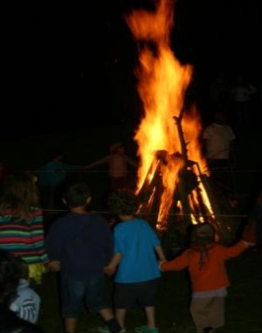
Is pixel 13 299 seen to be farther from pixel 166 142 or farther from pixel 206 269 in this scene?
pixel 166 142

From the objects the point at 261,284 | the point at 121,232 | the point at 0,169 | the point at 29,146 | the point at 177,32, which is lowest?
the point at 261,284

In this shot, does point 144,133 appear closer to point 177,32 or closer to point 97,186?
point 97,186

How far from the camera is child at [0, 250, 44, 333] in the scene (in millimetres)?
3670

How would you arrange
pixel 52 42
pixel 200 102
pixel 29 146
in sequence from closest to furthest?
pixel 29 146, pixel 200 102, pixel 52 42

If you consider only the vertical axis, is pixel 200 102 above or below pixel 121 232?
above

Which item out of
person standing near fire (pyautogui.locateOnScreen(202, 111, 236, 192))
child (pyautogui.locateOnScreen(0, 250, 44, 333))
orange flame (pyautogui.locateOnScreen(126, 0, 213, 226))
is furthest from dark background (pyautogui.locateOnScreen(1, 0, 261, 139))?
child (pyautogui.locateOnScreen(0, 250, 44, 333))

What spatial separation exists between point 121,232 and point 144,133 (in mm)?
4669

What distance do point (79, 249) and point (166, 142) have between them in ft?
16.4

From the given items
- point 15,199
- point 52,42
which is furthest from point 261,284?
point 52,42

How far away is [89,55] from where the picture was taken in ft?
99.5

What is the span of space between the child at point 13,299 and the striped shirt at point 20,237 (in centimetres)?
192

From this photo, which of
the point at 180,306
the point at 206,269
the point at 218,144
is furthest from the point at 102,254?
the point at 218,144

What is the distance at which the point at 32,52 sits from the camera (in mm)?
30875

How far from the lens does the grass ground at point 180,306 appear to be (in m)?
7.77
